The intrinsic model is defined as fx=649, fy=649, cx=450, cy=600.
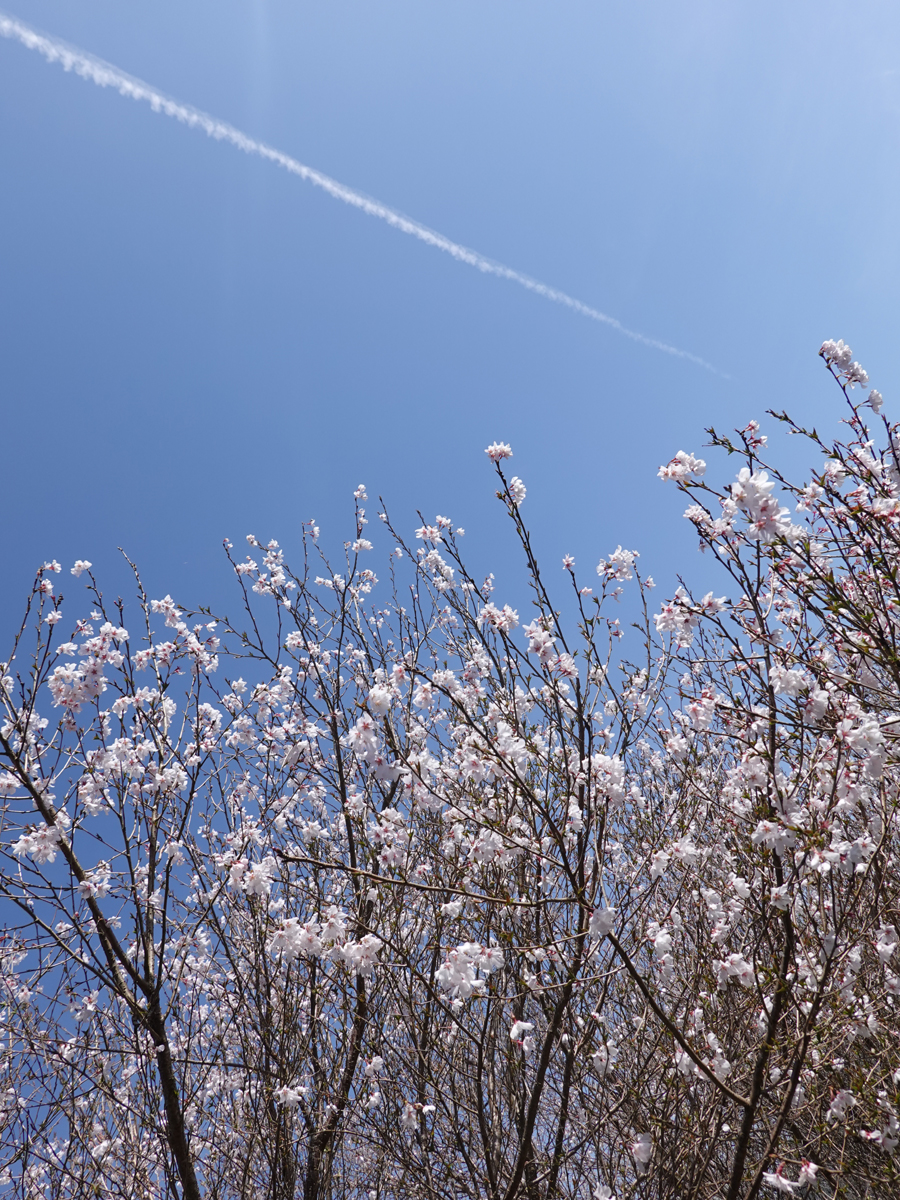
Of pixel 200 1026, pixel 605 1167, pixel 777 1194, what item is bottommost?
pixel 777 1194

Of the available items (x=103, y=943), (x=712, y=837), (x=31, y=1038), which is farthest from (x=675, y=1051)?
(x=31, y=1038)

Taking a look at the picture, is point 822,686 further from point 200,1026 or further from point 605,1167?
point 200,1026

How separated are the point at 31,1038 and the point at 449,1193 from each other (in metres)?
2.98

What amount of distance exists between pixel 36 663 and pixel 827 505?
482 cm

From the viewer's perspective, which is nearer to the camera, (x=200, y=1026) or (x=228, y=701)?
(x=200, y=1026)

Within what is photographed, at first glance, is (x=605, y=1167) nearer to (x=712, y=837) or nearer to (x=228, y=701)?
(x=712, y=837)

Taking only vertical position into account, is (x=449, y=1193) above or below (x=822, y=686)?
below

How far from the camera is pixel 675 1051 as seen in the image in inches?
130

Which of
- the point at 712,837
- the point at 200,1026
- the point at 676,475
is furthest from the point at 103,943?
the point at 676,475

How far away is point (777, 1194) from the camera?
15.2 ft

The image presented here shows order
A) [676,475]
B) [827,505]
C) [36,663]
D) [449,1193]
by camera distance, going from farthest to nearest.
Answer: [36,663] → [449,1193] → [827,505] → [676,475]

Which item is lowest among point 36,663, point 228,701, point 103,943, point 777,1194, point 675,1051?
point 777,1194

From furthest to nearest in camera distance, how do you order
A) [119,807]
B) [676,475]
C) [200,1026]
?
[200,1026] → [119,807] → [676,475]

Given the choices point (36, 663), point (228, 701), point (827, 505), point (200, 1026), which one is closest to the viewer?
point (827, 505)
